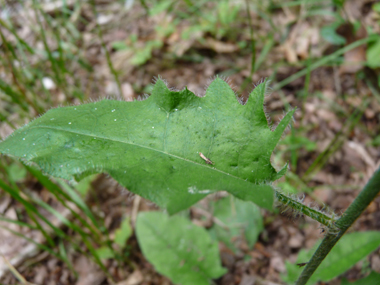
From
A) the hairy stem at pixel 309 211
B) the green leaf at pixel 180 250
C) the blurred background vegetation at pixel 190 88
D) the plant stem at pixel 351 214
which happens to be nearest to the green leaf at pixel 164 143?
the hairy stem at pixel 309 211

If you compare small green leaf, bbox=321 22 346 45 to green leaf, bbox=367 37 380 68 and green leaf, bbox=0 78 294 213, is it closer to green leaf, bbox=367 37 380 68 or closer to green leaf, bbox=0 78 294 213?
green leaf, bbox=367 37 380 68

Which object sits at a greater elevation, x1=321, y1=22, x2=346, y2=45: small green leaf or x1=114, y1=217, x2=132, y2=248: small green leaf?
x1=321, y1=22, x2=346, y2=45: small green leaf

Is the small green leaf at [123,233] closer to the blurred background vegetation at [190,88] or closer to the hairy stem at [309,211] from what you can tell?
the blurred background vegetation at [190,88]

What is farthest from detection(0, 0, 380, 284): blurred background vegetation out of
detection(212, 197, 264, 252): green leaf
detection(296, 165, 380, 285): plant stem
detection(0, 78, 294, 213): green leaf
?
detection(296, 165, 380, 285): plant stem

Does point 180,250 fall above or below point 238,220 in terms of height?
above

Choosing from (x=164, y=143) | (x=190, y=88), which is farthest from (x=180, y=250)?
(x=190, y=88)

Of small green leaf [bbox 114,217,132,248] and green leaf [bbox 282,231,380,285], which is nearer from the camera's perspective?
green leaf [bbox 282,231,380,285]

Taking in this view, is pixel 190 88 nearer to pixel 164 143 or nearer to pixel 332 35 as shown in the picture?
pixel 332 35
